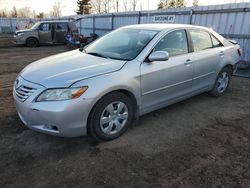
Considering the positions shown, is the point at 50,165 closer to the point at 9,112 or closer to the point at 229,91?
the point at 9,112

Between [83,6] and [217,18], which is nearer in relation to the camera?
[217,18]

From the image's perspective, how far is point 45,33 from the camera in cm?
1636

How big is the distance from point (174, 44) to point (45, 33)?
46.6 feet

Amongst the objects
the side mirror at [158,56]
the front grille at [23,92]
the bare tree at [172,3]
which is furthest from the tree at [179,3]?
the front grille at [23,92]

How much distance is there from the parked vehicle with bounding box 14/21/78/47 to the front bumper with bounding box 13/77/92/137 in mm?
13163

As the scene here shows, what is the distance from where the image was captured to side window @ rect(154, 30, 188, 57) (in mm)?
3874

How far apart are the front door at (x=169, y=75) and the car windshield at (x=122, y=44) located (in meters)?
0.25

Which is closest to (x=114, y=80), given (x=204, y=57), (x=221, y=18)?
(x=204, y=57)

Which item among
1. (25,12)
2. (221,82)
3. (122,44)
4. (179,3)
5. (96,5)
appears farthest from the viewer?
(25,12)

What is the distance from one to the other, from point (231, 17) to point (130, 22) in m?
6.53

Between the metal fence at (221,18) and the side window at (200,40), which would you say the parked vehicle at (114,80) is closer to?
the side window at (200,40)

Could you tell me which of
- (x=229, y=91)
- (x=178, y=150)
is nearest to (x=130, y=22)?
(x=229, y=91)

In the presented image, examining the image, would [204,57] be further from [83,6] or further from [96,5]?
[96,5]

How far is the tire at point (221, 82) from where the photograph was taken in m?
5.26
